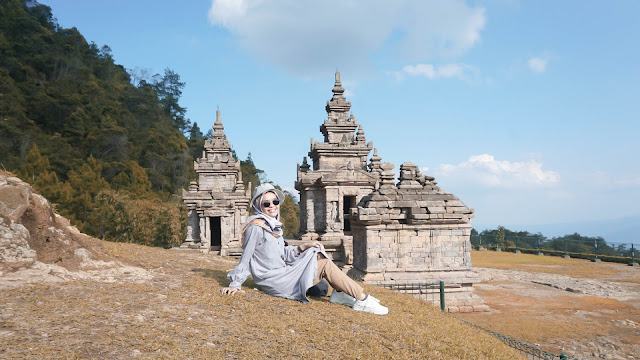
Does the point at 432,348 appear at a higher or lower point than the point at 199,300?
lower

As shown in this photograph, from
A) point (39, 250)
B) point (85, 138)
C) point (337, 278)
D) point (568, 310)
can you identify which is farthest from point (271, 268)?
point (85, 138)

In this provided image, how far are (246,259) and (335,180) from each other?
15406mm

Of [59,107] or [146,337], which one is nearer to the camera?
[146,337]

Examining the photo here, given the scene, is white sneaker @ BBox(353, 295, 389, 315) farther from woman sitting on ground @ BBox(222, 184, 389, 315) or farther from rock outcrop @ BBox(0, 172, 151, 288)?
rock outcrop @ BBox(0, 172, 151, 288)

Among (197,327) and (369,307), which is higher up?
(197,327)

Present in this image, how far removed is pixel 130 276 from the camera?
6.90m

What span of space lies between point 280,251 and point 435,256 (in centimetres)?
703

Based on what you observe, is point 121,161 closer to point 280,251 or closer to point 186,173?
point 186,173

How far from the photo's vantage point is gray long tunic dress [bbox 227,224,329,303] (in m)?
6.25

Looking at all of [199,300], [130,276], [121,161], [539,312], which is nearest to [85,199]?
[121,161]

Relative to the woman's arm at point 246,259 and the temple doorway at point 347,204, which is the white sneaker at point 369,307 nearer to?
the woman's arm at point 246,259

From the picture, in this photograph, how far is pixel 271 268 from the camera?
21.2ft

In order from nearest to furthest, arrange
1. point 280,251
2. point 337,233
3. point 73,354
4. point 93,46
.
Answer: point 73,354 → point 280,251 → point 337,233 → point 93,46

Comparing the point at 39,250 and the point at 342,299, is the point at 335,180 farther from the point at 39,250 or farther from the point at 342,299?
the point at 39,250
